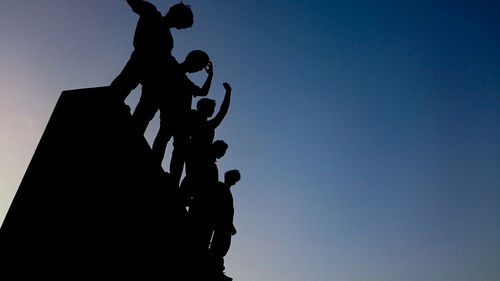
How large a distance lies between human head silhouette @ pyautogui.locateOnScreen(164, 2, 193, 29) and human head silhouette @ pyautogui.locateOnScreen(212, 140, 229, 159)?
2061 mm

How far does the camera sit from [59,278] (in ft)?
6.73

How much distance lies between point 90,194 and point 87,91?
2.43ft

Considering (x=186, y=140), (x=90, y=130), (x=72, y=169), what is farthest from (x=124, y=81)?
(x=186, y=140)

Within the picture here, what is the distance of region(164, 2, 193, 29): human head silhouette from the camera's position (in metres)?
4.14

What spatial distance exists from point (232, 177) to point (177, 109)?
1929 millimetres

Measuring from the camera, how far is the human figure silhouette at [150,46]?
10.9 feet

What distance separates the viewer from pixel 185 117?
15.3 ft

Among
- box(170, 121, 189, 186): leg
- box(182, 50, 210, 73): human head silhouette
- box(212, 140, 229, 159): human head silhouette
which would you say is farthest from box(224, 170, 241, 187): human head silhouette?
box(182, 50, 210, 73): human head silhouette

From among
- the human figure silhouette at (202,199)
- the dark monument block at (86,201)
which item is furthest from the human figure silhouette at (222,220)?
the dark monument block at (86,201)

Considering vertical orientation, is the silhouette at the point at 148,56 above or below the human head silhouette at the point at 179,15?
below

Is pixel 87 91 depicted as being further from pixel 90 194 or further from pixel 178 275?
pixel 178 275

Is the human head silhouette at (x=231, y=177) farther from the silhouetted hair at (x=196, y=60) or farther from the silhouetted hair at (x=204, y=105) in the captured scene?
the silhouetted hair at (x=196, y=60)

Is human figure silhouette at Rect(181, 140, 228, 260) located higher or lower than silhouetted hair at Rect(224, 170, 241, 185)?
lower

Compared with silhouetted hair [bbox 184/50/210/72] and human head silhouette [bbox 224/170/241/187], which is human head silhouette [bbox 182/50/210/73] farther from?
human head silhouette [bbox 224/170/241/187]
